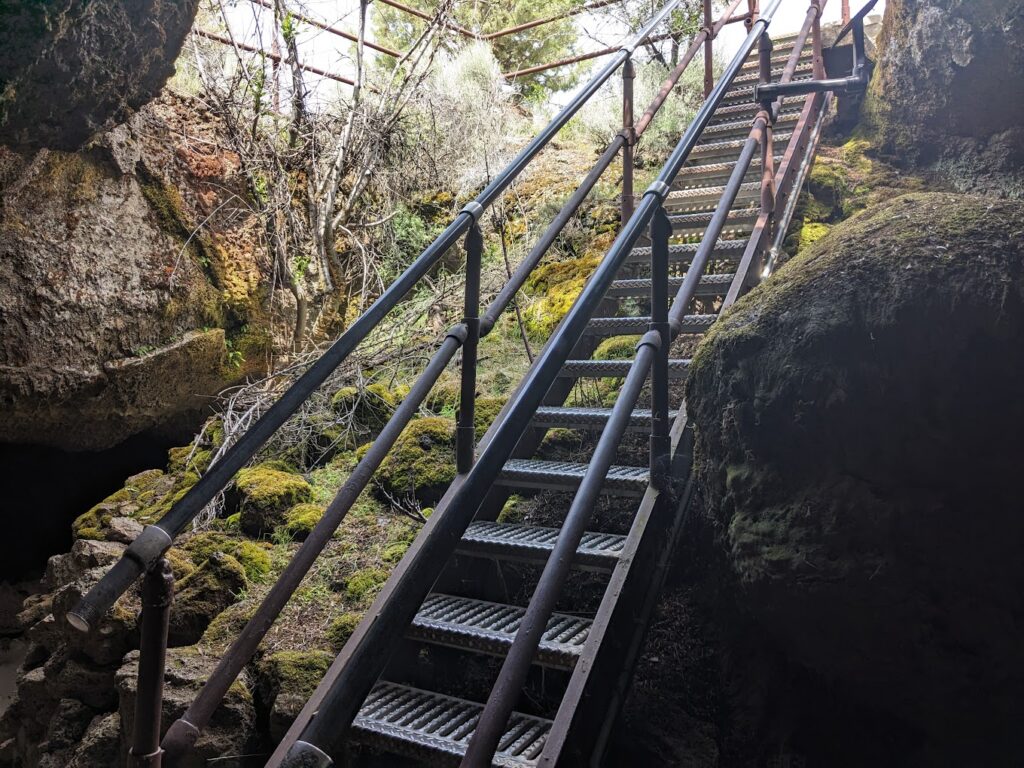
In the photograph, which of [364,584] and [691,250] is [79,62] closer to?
[364,584]

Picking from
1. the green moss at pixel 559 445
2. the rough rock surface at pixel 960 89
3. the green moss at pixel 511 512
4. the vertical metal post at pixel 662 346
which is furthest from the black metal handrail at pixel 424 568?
the rough rock surface at pixel 960 89

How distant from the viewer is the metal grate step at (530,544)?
2.58 metres

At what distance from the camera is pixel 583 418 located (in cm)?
334

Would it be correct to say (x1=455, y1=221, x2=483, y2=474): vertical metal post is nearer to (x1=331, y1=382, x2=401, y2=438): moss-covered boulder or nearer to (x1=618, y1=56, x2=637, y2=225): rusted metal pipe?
(x1=618, y1=56, x2=637, y2=225): rusted metal pipe

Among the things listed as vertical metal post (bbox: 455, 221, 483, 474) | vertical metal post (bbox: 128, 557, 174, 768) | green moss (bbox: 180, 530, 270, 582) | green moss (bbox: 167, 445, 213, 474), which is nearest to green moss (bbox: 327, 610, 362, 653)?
green moss (bbox: 180, 530, 270, 582)

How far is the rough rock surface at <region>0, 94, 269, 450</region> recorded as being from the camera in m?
5.19

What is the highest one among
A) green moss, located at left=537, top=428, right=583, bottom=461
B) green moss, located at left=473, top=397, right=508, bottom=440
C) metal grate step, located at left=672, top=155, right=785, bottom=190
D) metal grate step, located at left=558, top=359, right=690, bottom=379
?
metal grate step, located at left=672, top=155, right=785, bottom=190

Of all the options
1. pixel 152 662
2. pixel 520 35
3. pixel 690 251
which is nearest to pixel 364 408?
pixel 690 251

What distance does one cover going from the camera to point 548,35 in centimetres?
1223

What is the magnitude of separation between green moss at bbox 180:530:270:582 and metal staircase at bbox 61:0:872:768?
3.60ft

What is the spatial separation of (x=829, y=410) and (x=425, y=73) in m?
5.49

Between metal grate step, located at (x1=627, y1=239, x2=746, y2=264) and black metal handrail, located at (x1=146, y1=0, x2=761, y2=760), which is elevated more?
metal grate step, located at (x1=627, y1=239, x2=746, y2=264)

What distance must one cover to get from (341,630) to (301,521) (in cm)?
94

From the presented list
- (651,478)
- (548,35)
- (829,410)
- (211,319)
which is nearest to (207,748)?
(651,478)
